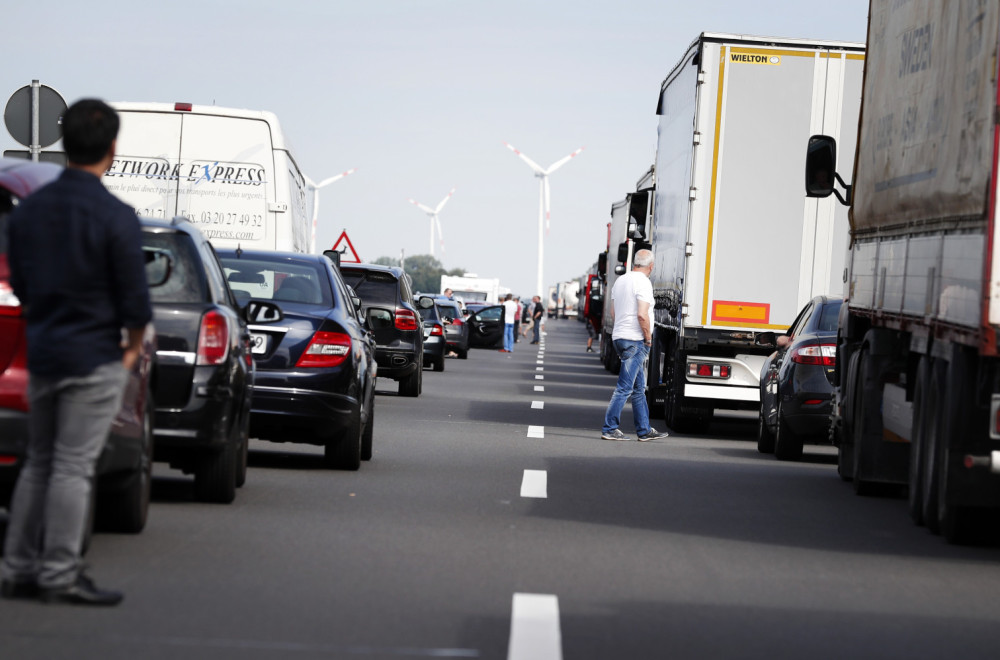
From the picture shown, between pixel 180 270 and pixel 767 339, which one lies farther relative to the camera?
pixel 767 339

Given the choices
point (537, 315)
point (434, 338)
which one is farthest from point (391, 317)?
point (537, 315)

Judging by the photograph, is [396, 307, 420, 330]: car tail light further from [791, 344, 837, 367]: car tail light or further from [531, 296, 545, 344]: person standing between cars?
[531, 296, 545, 344]: person standing between cars

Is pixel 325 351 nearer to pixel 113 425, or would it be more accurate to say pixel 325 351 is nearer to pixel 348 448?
pixel 348 448

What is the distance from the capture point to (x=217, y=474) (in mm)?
9289

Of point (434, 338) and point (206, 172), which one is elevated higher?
point (206, 172)

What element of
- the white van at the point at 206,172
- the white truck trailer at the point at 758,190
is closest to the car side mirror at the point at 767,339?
the white truck trailer at the point at 758,190

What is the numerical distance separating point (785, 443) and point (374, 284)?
8204 mm

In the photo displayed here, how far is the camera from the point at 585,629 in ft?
20.4

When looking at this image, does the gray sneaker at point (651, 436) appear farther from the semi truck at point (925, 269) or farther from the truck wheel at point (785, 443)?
the semi truck at point (925, 269)

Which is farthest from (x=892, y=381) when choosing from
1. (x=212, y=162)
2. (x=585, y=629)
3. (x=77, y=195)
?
(x=212, y=162)

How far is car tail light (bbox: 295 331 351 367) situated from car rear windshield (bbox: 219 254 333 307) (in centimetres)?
50

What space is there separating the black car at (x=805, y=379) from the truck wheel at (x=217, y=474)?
21.3 ft

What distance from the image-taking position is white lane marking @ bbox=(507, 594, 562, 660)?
5.75 m

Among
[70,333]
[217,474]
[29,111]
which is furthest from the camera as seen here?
[29,111]
